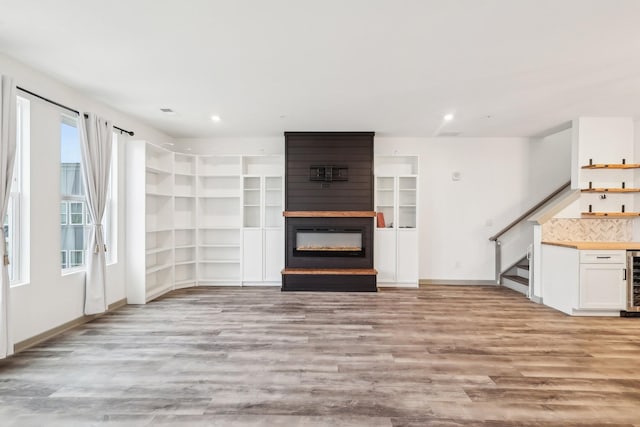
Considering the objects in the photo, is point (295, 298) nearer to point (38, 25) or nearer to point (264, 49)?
point (264, 49)

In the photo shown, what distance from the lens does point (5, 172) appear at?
9.59 ft

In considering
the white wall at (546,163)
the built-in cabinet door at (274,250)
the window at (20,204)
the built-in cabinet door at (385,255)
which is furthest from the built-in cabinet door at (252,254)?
the white wall at (546,163)

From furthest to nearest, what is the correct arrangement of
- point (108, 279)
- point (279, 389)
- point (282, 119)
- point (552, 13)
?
1. point (282, 119)
2. point (108, 279)
3. point (279, 389)
4. point (552, 13)

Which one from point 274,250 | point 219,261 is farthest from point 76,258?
point 274,250

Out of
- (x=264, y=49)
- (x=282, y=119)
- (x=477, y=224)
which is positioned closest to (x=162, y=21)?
(x=264, y=49)

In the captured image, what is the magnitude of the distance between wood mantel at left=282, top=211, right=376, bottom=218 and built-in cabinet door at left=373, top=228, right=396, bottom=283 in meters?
0.48

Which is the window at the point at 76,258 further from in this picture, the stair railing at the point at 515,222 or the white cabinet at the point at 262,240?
the stair railing at the point at 515,222

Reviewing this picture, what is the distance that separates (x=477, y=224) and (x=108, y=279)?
6185 millimetres

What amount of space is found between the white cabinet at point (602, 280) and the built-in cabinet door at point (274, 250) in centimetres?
451

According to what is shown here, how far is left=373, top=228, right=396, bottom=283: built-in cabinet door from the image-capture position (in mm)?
6105

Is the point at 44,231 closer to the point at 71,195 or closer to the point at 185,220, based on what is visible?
the point at 71,195

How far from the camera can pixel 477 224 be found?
6.37m

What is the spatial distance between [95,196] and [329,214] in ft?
11.2

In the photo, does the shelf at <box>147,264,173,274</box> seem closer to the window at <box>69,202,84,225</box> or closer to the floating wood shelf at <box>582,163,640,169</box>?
the window at <box>69,202,84,225</box>
